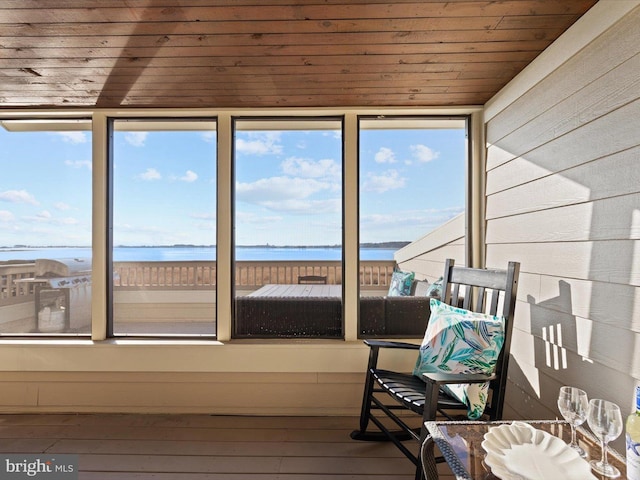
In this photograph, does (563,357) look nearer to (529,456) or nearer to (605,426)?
(605,426)

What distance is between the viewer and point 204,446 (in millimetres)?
2258

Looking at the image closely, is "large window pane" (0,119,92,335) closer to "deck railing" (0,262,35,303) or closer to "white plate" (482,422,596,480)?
"deck railing" (0,262,35,303)

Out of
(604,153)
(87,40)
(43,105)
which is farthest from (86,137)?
(604,153)

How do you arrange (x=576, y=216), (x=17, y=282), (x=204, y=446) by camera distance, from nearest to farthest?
(x=576, y=216) → (x=204, y=446) → (x=17, y=282)

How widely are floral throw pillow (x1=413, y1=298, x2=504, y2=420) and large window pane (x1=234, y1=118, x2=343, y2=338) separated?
32.6 inches

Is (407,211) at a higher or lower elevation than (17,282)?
higher

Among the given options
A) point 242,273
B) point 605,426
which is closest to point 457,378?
point 605,426

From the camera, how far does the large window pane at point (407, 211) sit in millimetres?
2680

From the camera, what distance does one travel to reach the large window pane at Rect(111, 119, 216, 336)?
272cm

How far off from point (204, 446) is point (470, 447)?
171cm

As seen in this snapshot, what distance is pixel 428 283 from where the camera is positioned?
268 cm

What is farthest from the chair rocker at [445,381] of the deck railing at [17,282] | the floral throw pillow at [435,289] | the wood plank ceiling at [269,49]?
the deck railing at [17,282]

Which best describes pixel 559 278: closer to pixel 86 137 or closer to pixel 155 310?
pixel 155 310

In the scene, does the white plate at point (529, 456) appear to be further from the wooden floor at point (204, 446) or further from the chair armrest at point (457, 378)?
the wooden floor at point (204, 446)
